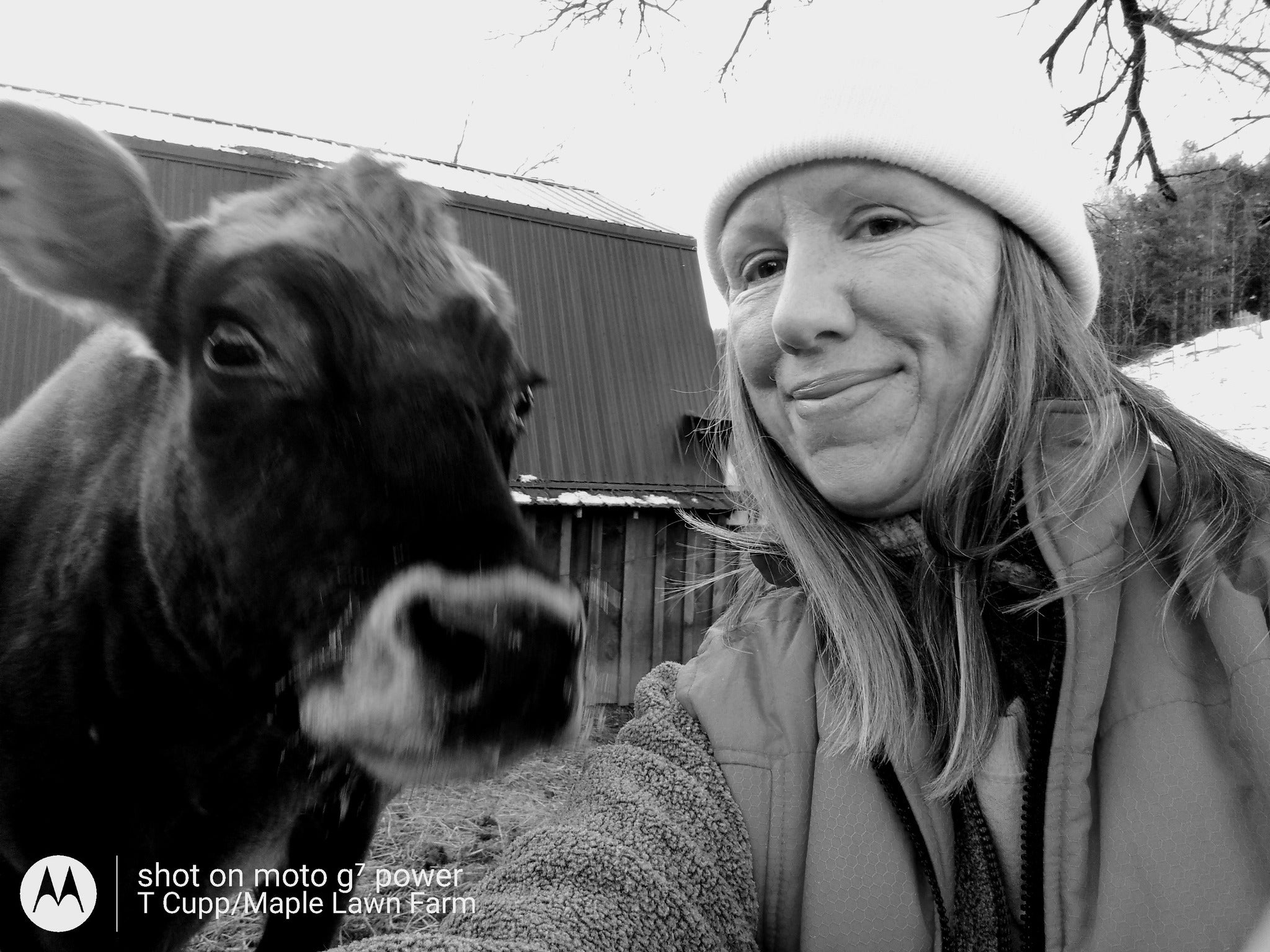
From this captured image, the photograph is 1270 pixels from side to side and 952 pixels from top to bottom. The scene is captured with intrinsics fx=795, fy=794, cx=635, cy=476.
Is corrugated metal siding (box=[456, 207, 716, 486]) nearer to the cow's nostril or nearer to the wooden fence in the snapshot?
the wooden fence

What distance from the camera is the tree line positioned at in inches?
349

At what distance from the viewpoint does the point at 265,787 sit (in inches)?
69.4

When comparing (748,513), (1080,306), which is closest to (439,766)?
(748,513)

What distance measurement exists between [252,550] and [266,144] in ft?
3.79

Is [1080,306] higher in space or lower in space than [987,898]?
higher

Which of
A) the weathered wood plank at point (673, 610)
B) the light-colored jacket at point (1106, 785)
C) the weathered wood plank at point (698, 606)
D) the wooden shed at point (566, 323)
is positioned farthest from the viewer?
the weathered wood plank at point (698, 606)

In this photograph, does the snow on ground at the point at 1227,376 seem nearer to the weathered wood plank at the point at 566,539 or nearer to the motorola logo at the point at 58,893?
the weathered wood plank at the point at 566,539

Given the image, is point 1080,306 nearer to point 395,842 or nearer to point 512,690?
point 512,690

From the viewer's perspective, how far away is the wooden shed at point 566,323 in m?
1.77

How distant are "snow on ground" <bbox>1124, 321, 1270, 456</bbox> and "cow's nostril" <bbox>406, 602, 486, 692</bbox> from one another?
1175 cm

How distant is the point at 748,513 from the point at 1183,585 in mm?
1150

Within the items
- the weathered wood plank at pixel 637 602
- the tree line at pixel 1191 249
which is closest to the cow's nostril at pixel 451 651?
the weathered wood plank at pixel 637 602

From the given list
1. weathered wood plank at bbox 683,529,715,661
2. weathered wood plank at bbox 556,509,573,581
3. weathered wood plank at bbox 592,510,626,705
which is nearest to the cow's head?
weathered wood plank at bbox 556,509,573,581

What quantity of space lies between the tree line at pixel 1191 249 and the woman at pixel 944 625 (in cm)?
493
